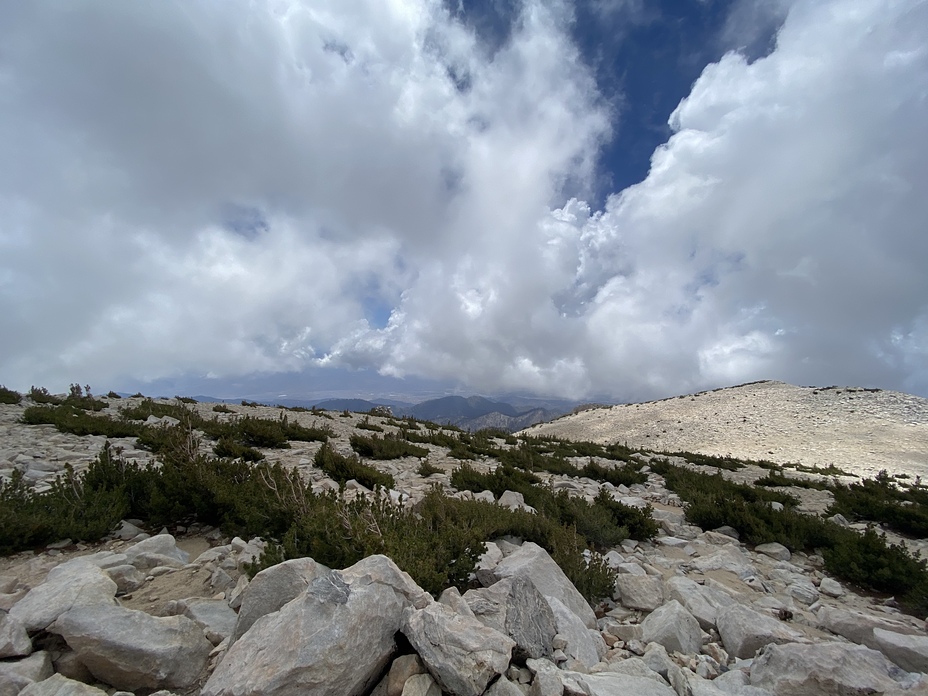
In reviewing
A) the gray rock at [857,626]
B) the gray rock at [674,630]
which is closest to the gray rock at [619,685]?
the gray rock at [674,630]

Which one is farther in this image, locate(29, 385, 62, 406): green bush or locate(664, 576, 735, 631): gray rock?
locate(29, 385, 62, 406): green bush

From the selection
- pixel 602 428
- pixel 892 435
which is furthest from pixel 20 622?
pixel 892 435

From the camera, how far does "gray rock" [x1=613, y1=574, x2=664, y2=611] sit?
4379mm

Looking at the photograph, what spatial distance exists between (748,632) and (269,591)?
13.8ft

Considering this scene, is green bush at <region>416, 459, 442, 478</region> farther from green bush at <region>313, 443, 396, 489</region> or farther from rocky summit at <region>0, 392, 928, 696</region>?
rocky summit at <region>0, 392, 928, 696</region>

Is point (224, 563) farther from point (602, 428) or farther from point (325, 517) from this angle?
point (602, 428)

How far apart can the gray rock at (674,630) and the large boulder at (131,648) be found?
3.74 metres

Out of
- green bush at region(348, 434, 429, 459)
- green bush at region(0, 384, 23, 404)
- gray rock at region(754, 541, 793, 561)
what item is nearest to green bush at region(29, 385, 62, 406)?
green bush at region(0, 384, 23, 404)

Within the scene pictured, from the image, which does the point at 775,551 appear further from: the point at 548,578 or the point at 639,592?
the point at 548,578

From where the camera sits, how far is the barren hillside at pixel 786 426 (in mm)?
31062

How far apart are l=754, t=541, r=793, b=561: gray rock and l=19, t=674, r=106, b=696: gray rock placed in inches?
350

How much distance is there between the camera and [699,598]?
14.1 feet

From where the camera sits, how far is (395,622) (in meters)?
2.78

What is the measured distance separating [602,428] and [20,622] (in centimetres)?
4959
